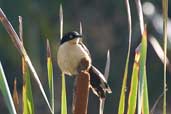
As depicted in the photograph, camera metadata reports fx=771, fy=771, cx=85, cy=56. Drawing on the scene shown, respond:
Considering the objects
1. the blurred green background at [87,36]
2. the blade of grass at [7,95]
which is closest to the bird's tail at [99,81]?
the blade of grass at [7,95]

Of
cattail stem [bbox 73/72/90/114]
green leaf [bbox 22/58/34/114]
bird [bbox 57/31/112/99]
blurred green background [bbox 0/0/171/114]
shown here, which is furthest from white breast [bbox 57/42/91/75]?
blurred green background [bbox 0/0/171/114]

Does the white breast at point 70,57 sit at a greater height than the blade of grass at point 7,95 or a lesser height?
lesser

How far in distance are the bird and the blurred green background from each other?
647 centimetres

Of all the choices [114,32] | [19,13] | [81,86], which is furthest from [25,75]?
[114,32]

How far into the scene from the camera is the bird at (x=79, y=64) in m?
2.67

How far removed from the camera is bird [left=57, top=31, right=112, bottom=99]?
2.67 meters

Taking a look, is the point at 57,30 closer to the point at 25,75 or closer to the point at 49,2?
the point at 49,2

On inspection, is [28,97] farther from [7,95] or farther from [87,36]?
[87,36]

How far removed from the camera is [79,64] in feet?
8.72

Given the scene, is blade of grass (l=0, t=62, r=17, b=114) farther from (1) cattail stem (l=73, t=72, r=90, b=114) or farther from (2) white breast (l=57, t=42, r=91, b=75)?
(2) white breast (l=57, t=42, r=91, b=75)

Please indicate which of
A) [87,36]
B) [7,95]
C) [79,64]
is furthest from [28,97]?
[87,36]

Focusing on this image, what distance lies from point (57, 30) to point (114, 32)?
1.45 metres

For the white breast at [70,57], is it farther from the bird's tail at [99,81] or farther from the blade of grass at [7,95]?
the blade of grass at [7,95]

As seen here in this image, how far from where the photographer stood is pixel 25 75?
239cm
